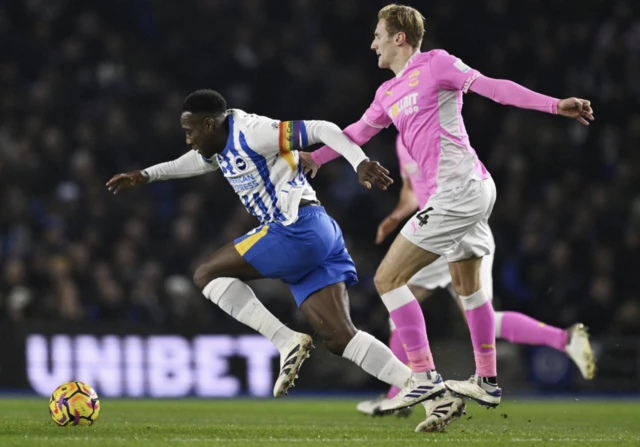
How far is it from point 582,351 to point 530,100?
106 inches

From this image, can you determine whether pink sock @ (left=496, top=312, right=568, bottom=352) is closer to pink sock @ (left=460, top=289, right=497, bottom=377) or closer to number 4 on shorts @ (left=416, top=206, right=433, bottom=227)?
pink sock @ (left=460, top=289, right=497, bottom=377)

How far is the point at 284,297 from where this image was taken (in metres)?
12.3

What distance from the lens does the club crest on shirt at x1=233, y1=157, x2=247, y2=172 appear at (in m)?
6.68

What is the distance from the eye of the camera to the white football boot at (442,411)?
6.24m

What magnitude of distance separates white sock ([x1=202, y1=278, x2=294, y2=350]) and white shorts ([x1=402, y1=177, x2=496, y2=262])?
100cm

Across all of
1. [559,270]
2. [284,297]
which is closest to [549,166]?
[559,270]

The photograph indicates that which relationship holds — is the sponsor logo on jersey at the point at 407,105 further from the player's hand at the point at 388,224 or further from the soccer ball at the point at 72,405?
the soccer ball at the point at 72,405

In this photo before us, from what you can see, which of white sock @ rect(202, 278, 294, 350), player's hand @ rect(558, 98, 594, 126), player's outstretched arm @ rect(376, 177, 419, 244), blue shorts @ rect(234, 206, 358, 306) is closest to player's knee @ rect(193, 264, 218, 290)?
white sock @ rect(202, 278, 294, 350)

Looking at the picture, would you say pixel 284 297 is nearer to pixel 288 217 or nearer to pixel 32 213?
pixel 32 213

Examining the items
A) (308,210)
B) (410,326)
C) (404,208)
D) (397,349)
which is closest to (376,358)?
(410,326)

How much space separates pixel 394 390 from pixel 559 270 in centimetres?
527

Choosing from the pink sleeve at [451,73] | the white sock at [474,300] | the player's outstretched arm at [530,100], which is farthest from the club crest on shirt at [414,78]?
the white sock at [474,300]

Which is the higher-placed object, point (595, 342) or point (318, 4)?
point (318, 4)

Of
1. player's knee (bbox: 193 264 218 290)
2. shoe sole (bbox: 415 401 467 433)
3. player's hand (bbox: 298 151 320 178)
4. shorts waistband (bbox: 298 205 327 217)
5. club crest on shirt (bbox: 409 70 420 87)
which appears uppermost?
club crest on shirt (bbox: 409 70 420 87)
